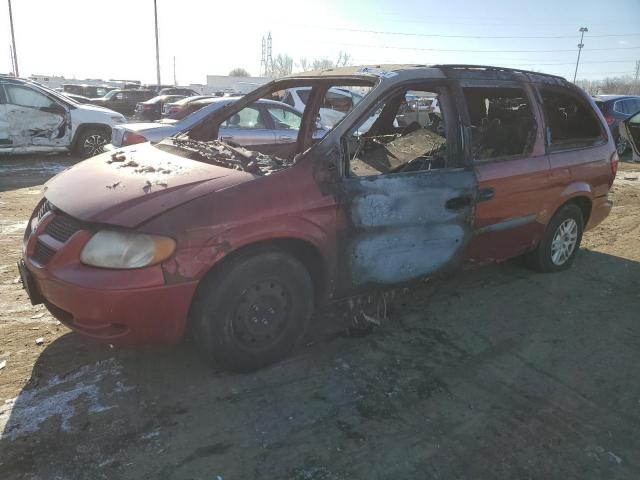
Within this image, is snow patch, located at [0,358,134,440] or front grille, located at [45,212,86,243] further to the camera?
front grille, located at [45,212,86,243]

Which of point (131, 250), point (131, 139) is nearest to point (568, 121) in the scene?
point (131, 250)

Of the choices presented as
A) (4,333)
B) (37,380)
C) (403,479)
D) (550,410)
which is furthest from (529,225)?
(4,333)

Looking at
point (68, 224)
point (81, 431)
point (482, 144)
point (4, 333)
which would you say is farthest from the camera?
point (482, 144)

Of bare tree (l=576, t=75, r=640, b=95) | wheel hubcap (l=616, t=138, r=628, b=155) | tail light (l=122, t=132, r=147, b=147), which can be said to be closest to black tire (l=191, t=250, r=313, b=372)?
tail light (l=122, t=132, r=147, b=147)

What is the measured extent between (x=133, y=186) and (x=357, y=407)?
1771 mm

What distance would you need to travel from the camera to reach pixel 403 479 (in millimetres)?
2223

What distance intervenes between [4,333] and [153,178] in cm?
163

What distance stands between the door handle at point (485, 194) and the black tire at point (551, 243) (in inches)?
42.8

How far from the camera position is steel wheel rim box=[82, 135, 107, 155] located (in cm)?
1080

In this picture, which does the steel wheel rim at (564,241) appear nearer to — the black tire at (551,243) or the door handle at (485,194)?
the black tire at (551,243)

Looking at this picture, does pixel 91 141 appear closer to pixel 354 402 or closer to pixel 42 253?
pixel 42 253

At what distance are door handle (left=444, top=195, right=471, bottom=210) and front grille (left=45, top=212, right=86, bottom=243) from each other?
7.73ft

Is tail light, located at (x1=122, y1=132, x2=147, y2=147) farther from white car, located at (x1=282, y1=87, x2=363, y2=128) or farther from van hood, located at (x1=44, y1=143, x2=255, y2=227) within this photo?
van hood, located at (x1=44, y1=143, x2=255, y2=227)

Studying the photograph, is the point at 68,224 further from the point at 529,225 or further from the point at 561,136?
the point at 561,136
